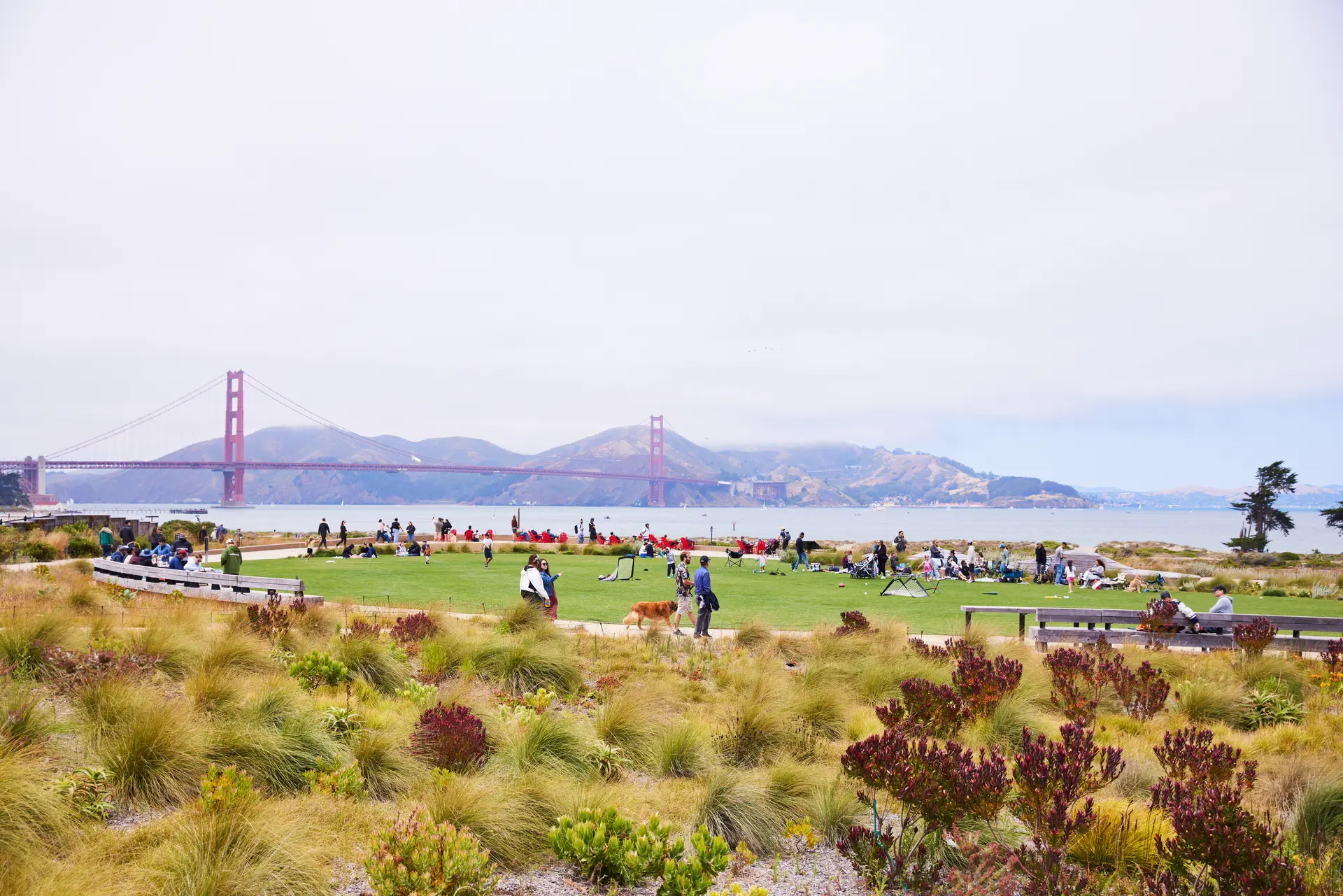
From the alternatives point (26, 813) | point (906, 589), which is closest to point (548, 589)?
point (26, 813)

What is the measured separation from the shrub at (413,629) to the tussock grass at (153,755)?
4729 mm

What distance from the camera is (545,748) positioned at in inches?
276

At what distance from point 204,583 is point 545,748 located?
11561mm

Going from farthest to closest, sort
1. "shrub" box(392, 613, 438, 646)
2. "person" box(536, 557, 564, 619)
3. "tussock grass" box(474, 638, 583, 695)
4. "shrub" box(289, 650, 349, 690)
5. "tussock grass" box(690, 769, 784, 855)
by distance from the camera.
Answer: "person" box(536, 557, 564, 619) < "shrub" box(392, 613, 438, 646) < "tussock grass" box(474, 638, 583, 695) < "shrub" box(289, 650, 349, 690) < "tussock grass" box(690, 769, 784, 855)

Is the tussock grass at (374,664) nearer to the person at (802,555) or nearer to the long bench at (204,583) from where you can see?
the long bench at (204,583)

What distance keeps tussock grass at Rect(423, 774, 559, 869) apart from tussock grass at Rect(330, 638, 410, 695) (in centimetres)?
386

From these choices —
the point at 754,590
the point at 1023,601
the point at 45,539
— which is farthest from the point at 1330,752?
the point at 45,539

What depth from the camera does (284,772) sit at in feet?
20.5

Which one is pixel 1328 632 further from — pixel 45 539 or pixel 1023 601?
pixel 45 539

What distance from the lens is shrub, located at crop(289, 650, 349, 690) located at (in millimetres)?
8922

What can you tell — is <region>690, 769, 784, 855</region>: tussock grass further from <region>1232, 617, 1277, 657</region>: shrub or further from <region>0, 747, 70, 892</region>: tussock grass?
<region>1232, 617, 1277, 657</region>: shrub

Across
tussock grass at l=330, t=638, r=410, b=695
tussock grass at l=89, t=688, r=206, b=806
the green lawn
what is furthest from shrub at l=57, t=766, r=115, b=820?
the green lawn

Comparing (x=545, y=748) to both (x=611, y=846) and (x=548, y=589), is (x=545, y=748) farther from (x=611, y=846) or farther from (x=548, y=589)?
(x=548, y=589)

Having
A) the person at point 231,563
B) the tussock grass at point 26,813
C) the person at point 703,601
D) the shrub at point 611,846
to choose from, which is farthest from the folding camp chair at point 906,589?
the tussock grass at point 26,813
